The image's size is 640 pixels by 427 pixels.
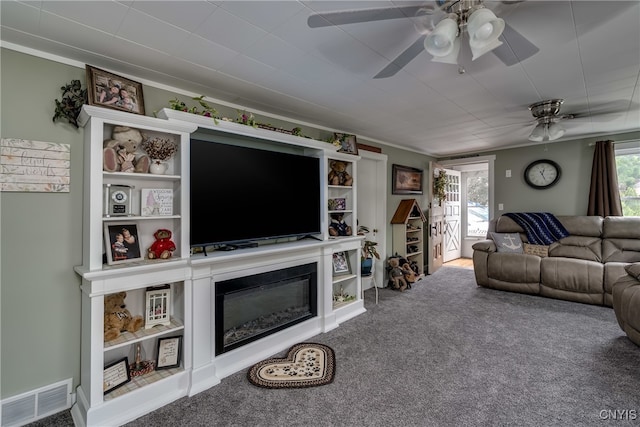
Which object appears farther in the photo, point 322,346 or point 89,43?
point 322,346

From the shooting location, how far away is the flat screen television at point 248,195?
2.19 meters

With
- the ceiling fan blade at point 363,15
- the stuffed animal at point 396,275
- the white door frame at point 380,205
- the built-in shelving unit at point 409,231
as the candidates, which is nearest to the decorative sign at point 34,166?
the ceiling fan blade at point 363,15

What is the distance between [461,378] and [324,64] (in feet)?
8.14

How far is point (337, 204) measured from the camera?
3.43 metres

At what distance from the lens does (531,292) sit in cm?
394

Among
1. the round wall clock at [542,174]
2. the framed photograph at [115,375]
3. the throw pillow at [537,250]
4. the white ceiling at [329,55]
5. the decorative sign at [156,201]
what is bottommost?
the framed photograph at [115,375]

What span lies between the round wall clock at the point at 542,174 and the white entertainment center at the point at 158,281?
419 centimetres

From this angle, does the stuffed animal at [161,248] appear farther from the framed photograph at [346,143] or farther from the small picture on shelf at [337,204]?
the framed photograph at [346,143]

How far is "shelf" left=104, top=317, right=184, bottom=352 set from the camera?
5.83 ft

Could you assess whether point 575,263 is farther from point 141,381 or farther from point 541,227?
point 141,381

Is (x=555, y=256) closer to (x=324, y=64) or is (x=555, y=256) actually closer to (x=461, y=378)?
(x=461, y=378)

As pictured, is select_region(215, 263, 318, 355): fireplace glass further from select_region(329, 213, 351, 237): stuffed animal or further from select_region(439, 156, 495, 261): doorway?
select_region(439, 156, 495, 261): doorway

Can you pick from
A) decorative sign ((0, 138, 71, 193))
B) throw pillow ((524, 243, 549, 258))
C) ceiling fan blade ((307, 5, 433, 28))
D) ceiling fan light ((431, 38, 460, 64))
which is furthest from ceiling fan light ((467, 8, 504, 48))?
throw pillow ((524, 243, 549, 258))

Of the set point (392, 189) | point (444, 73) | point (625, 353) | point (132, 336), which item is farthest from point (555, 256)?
point (132, 336)
